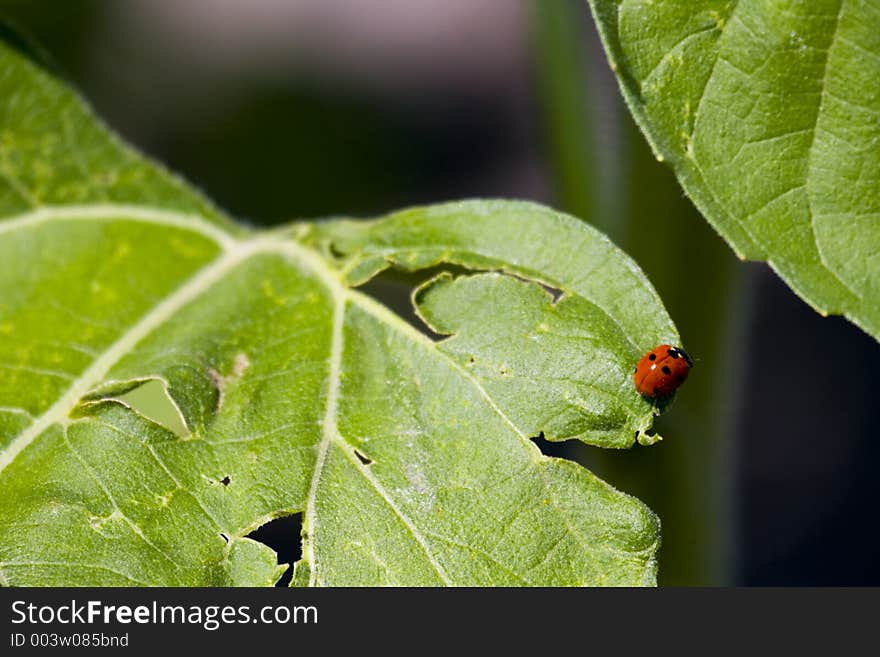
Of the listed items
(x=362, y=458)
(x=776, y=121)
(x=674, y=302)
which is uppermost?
(x=776, y=121)

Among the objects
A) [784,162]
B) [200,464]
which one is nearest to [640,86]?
[784,162]

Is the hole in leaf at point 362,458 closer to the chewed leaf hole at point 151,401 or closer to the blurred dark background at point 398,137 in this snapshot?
the chewed leaf hole at point 151,401

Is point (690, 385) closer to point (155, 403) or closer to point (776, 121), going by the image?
point (776, 121)

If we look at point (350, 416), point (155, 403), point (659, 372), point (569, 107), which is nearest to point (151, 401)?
point (155, 403)

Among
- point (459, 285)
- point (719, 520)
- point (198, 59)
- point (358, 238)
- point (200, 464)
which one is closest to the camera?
point (200, 464)

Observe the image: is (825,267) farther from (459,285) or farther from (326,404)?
(326,404)
